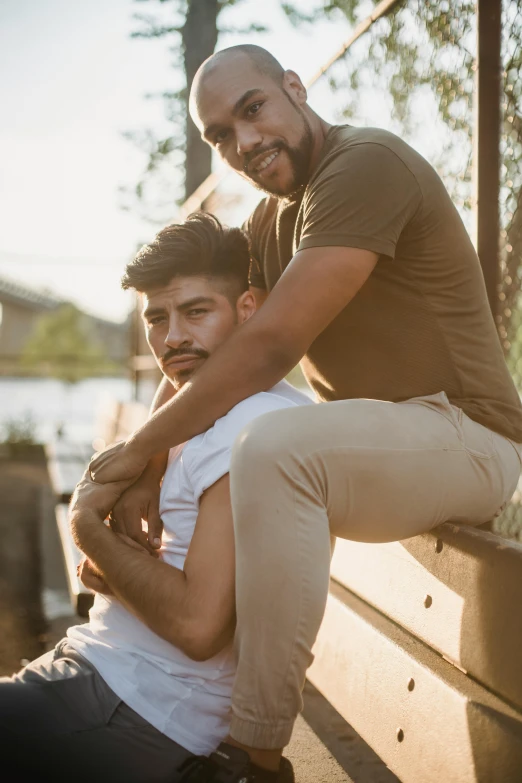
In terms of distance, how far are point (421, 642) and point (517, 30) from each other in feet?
5.80

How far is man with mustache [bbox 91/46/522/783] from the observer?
64.8 inches

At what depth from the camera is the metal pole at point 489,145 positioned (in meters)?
2.33

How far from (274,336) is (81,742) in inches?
39.2

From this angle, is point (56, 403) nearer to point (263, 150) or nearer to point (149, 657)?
point (263, 150)

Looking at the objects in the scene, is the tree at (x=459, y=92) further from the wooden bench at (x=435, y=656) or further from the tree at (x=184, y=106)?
the tree at (x=184, y=106)

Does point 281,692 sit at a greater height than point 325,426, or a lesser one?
lesser

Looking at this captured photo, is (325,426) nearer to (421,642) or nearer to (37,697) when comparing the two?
(421,642)

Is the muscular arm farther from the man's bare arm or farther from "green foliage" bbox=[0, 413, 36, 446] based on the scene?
"green foliage" bbox=[0, 413, 36, 446]

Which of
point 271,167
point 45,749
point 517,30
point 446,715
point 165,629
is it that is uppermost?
point 517,30

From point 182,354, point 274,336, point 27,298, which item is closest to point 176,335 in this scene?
point 182,354

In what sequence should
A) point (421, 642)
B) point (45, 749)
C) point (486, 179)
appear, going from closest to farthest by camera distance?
point (45, 749) → point (421, 642) → point (486, 179)

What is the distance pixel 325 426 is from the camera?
1.78 m

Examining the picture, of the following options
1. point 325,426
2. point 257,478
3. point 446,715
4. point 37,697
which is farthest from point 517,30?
point 37,697

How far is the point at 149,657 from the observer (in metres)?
1.82
